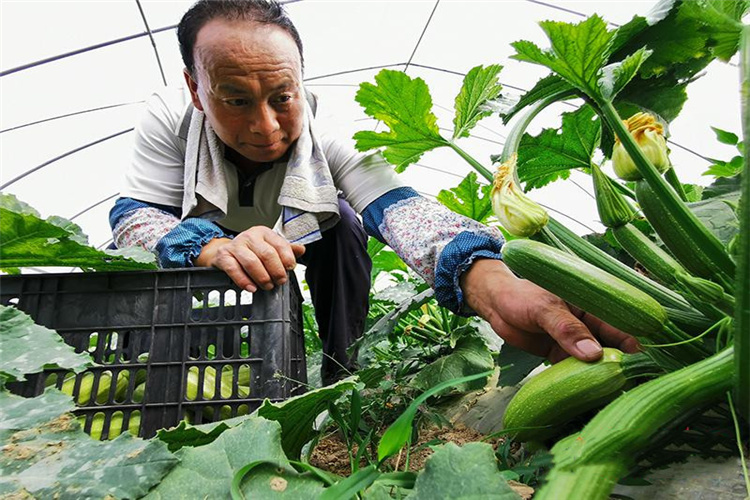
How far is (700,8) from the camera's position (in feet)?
3.18

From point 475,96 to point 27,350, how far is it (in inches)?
41.7

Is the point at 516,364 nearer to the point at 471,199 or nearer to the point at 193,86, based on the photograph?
the point at 471,199

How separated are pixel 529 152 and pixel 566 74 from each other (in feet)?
1.29

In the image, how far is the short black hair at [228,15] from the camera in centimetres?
153

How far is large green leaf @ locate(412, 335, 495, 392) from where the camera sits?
1392mm

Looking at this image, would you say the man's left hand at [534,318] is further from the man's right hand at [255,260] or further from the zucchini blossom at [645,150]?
the man's right hand at [255,260]

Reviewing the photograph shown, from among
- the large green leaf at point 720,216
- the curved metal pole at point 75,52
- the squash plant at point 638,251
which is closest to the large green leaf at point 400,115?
the squash plant at point 638,251

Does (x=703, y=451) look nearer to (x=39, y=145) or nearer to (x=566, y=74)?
(x=566, y=74)

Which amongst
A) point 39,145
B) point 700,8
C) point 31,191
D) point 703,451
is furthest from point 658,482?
point 31,191

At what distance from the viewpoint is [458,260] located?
4.12 feet

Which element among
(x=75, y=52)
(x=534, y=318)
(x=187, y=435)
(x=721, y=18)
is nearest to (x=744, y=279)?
(x=534, y=318)

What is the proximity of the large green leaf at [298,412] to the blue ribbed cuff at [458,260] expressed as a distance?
46 cm

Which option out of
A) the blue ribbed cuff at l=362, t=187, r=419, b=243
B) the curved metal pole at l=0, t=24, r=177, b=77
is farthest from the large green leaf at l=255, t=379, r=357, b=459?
the curved metal pole at l=0, t=24, r=177, b=77

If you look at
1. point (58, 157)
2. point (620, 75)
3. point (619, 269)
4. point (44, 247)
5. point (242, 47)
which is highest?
point (58, 157)
